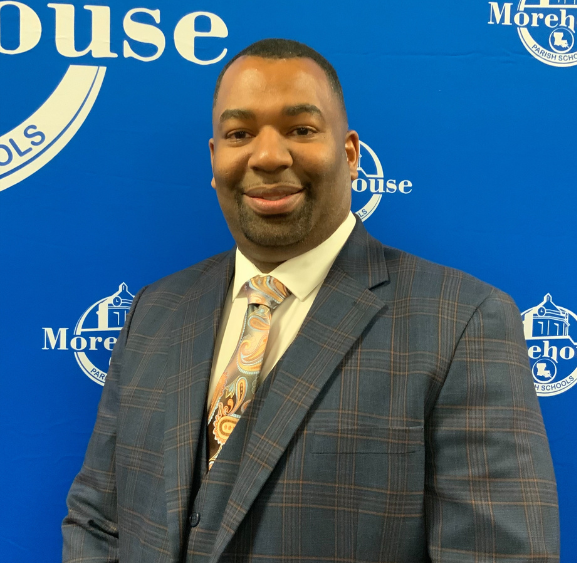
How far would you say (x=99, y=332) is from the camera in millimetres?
1652

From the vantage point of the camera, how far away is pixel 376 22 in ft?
5.14

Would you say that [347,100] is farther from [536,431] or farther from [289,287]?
[536,431]

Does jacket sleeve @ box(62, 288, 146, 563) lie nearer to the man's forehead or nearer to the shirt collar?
the shirt collar

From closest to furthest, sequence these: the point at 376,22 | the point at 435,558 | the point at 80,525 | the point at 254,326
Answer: the point at 435,558 → the point at 254,326 → the point at 80,525 → the point at 376,22

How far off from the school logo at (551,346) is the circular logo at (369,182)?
454 mm

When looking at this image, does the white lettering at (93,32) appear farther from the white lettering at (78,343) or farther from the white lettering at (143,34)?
the white lettering at (78,343)

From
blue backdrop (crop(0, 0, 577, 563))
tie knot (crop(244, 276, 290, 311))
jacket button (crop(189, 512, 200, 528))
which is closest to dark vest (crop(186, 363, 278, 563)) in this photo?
jacket button (crop(189, 512, 200, 528))

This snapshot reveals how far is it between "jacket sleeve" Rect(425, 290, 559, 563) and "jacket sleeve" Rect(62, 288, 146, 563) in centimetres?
66

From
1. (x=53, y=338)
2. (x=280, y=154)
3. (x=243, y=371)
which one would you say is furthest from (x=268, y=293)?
(x=53, y=338)

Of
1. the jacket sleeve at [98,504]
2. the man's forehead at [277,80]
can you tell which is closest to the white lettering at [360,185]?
the man's forehead at [277,80]

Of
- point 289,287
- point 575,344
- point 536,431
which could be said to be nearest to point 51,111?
point 289,287

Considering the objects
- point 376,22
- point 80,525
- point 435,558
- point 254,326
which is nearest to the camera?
point 435,558

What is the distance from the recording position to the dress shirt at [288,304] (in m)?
1.27

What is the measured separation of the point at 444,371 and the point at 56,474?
3.39 feet
